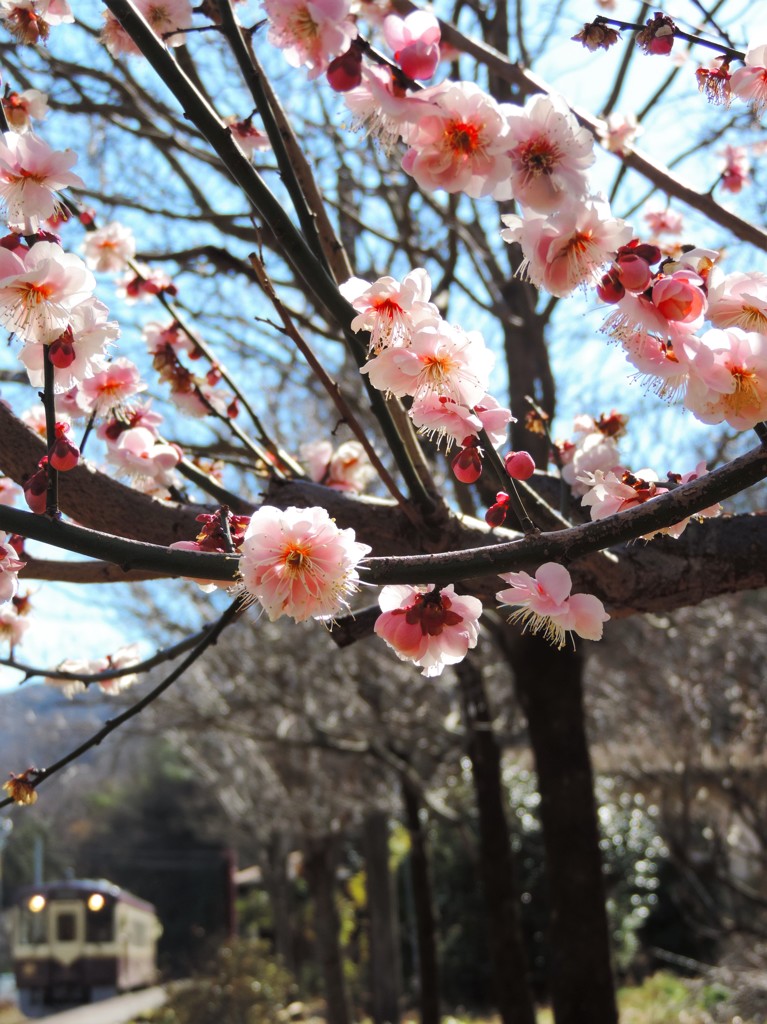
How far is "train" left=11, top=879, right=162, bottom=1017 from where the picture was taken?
2098 cm

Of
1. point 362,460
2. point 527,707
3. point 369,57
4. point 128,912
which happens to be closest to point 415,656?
point 369,57

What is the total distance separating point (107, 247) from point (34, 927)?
22063 millimetres

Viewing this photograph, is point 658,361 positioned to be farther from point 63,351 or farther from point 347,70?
point 63,351

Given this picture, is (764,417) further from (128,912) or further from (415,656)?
(128,912)

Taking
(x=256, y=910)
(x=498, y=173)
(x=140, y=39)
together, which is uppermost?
(x=140, y=39)

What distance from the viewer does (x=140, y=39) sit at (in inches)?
58.7

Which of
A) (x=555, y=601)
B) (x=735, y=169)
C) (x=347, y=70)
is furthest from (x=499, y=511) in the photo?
(x=735, y=169)

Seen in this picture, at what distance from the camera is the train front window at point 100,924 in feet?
69.4

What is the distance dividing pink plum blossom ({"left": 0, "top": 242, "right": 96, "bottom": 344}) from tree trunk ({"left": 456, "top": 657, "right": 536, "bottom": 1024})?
633 centimetres

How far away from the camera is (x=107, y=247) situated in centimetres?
288

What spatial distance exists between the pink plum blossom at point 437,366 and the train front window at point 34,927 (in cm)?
2300

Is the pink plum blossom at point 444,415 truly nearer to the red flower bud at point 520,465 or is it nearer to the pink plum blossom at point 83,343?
the red flower bud at point 520,465

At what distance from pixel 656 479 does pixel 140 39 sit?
1.19 meters

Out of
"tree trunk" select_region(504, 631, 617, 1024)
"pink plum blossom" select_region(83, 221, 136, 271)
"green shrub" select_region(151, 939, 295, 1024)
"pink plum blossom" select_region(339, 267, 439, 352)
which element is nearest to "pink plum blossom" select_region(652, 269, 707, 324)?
"pink plum blossom" select_region(339, 267, 439, 352)
